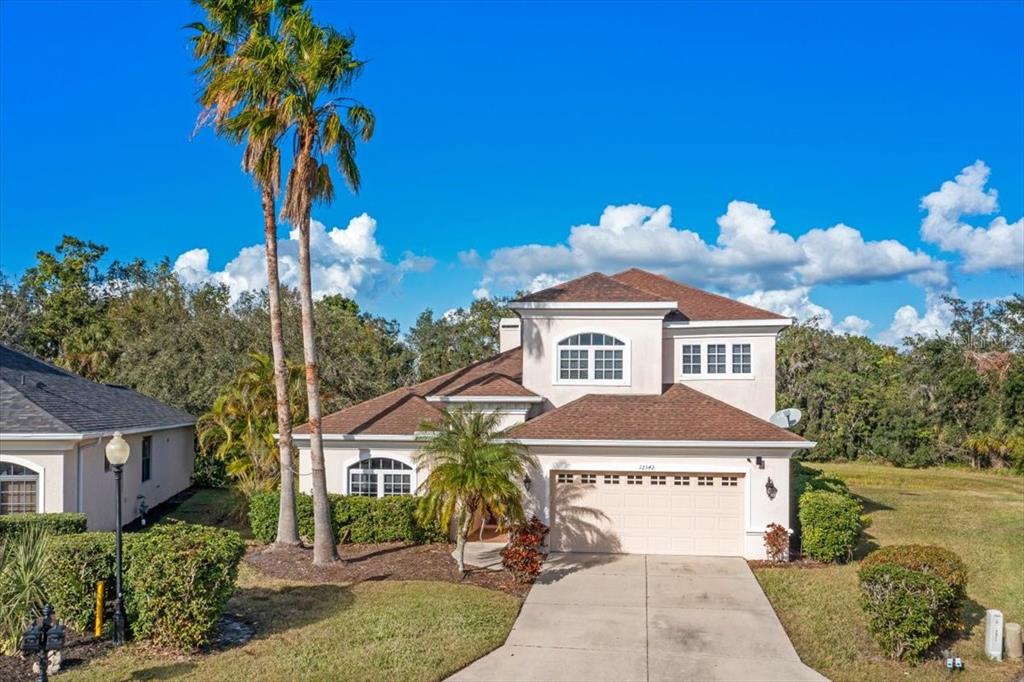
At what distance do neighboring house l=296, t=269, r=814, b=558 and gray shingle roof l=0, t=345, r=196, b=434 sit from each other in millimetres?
5211

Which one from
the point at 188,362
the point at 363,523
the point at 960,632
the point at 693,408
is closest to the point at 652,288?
the point at 693,408

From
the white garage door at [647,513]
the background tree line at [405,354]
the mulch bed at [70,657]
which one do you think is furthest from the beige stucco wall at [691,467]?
the background tree line at [405,354]

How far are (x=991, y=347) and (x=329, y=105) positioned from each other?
43.7 meters

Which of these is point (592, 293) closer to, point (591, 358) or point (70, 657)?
point (591, 358)

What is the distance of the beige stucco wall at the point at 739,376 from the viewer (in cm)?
1962

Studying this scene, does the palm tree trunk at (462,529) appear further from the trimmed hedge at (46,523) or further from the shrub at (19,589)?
the trimmed hedge at (46,523)

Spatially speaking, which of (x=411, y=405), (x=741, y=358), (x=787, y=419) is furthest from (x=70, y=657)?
(x=741, y=358)

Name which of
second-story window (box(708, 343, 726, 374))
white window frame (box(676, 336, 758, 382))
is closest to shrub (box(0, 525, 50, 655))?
white window frame (box(676, 336, 758, 382))

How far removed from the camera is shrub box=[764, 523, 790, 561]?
1536 cm

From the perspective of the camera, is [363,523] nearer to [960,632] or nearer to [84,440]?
[84,440]

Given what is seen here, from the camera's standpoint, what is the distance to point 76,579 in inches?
406

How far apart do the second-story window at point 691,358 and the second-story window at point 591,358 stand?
2059mm

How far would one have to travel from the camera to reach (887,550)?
11750mm

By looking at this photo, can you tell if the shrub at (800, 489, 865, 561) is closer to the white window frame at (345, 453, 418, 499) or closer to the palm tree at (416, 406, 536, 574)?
the palm tree at (416, 406, 536, 574)
